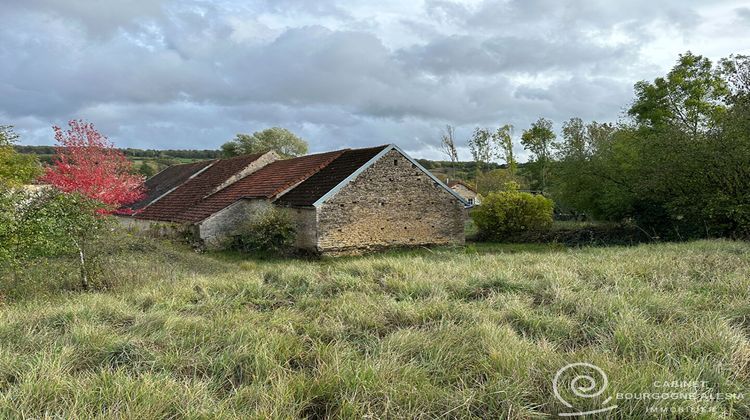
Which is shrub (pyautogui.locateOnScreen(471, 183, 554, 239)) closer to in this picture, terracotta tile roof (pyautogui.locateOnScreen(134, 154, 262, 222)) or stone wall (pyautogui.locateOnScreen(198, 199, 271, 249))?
stone wall (pyautogui.locateOnScreen(198, 199, 271, 249))

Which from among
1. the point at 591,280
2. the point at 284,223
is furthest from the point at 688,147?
the point at 284,223

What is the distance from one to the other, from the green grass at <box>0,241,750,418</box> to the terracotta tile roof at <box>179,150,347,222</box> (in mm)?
14609

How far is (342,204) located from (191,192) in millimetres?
10726

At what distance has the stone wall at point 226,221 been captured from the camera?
20531 millimetres

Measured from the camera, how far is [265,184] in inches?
890

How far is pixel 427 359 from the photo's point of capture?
3920 millimetres

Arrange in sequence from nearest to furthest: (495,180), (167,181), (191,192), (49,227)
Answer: (49,227)
(191,192)
(167,181)
(495,180)

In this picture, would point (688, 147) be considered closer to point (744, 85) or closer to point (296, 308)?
point (744, 85)

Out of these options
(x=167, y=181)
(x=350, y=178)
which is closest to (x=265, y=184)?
(x=350, y=178)

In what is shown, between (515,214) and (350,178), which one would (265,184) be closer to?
(350,178)

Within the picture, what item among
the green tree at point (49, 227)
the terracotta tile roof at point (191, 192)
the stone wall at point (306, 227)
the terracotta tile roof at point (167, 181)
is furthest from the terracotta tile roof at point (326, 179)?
the terracotta tile roof at point (167, 181)

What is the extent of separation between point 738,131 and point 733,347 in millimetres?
17357

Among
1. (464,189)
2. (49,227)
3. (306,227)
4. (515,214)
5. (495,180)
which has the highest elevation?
(495,180)

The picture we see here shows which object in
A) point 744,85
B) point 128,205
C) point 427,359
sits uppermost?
point 744,85
